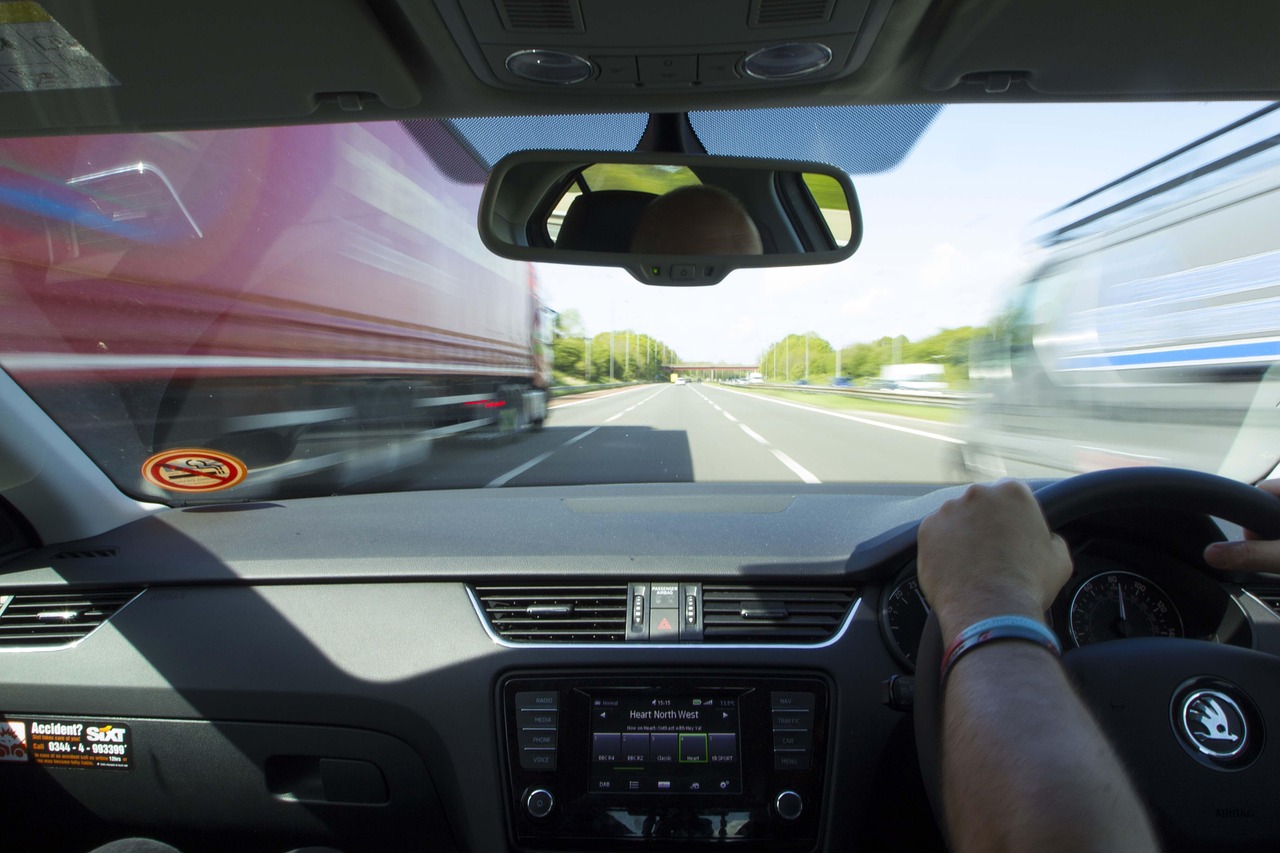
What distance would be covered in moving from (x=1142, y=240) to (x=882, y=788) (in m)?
3.09

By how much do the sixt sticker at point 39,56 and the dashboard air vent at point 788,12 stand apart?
5.94 ft

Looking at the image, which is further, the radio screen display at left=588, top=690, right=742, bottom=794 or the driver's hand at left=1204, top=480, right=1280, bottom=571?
the radio screen display at left=588, top=690, right=742, bottom=794

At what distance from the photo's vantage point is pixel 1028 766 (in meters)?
1.25

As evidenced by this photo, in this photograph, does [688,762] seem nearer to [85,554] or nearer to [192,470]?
[192,470]

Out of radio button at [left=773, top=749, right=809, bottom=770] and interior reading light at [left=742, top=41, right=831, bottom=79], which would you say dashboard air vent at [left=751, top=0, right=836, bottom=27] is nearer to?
interior reading light at [left=742, top=41, right=831, bottom=79]

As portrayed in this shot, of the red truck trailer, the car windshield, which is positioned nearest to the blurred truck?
the car windshield

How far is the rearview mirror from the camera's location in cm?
283

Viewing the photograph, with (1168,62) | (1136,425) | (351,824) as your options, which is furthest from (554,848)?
(1136,425)

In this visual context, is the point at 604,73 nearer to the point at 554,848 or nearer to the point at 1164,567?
the point at 1164,567

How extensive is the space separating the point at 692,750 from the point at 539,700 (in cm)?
55

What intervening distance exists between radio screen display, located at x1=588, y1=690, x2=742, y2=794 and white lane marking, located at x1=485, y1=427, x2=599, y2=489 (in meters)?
1.79

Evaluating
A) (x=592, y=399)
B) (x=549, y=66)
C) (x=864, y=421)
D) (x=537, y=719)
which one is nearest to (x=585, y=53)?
(x=549, y=66)

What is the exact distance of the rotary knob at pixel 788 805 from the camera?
2.89 m

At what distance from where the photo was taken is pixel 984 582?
148 cm
